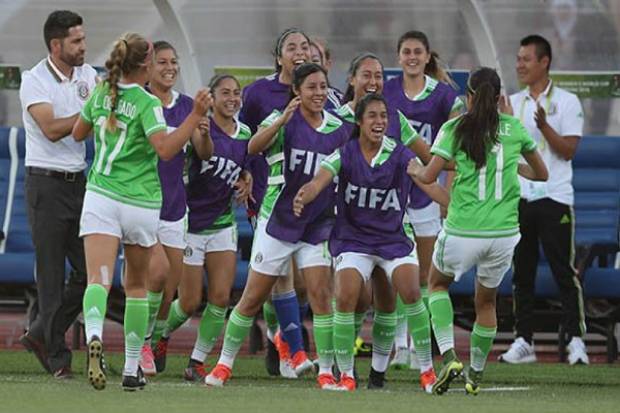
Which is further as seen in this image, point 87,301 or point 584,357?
point 584,357

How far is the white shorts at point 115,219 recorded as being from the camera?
36.2 feet

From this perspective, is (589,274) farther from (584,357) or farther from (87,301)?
(87,301)

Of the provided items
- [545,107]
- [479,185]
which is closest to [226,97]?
[479,185]

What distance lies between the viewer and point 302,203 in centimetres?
1176

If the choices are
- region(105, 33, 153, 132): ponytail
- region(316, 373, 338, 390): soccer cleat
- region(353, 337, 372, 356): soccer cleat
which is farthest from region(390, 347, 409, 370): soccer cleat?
region(105, 33, 153, 132): ponytail

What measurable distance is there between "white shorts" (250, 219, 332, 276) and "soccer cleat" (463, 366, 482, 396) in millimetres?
1170

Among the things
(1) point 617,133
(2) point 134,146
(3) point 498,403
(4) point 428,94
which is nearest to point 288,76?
(4) point 428,94

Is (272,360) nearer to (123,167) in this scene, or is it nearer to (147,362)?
(147,362)

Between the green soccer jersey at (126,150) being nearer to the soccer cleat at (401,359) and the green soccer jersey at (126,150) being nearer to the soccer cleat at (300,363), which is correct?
the soccer cleat at (300,363)

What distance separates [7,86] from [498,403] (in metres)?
7.45

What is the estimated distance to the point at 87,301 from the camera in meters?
10.9

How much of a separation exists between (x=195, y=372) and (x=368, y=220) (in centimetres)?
184

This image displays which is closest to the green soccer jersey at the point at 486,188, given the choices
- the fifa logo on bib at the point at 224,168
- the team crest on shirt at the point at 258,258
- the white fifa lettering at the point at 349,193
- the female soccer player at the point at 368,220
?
the female soccer player at the point at 368,220

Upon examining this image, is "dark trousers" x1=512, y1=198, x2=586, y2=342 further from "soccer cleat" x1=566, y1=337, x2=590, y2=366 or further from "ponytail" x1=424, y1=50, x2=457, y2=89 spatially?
"ponytail" x1=424, y1=50, x2=457, y2=89
